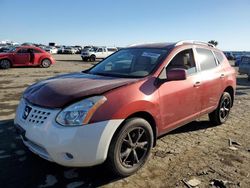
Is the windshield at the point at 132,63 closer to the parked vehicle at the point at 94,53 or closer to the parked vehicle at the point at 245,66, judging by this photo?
the parked vehicle at the point at 245,66

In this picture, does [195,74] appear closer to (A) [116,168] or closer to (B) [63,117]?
(A) [116,168]

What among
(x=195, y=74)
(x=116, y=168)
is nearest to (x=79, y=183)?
(x=116, y=168)

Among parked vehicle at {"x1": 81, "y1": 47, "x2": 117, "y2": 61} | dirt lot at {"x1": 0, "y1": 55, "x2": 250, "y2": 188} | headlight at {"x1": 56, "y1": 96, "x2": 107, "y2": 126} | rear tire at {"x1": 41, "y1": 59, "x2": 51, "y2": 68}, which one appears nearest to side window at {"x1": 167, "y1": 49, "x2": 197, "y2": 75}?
dirt lot at {"x1": 0, "y1": 55, "x2": 250, "y2": 188}

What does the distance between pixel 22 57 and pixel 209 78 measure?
17234 millimetres

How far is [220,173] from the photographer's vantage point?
13.5 feet

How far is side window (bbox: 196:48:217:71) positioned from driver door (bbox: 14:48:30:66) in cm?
1680

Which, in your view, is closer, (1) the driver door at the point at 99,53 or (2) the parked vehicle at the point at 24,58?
(2) the parked vehicle at the point at 24,58

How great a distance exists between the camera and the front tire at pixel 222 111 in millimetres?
6234

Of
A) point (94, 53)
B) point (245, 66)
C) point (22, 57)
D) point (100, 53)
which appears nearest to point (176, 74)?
point (245, 66)

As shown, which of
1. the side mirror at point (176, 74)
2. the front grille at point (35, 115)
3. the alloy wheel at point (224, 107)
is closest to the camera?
the front grille at point (35, 115)

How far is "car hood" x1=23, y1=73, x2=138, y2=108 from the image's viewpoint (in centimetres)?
354

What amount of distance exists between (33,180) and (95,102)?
4.32 feet

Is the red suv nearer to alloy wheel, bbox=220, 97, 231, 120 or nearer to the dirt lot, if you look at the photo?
the dirt lot

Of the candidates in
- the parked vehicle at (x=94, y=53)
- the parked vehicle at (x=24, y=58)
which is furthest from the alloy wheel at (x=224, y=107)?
the parked vehicle at (x=94, y=53)
